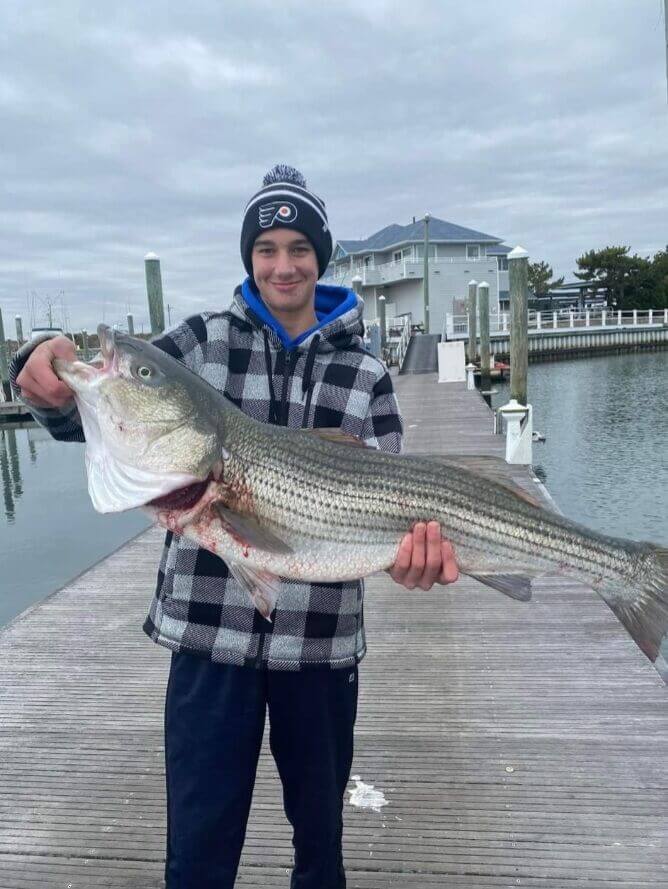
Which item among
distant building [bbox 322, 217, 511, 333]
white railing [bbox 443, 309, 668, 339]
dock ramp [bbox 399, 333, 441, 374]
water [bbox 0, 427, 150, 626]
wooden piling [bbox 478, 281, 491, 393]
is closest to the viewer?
water [bbox 0, 427, 150, 626]

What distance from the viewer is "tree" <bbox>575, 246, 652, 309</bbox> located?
67.6 meters

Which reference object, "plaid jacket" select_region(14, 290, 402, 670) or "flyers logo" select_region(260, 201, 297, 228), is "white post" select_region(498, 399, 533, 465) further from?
"flyers logo" select_region(260, 201, 297, 228)

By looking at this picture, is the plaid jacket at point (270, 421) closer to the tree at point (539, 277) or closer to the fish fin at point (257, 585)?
the fish fin at point (257, 585)

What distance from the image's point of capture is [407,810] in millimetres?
3578

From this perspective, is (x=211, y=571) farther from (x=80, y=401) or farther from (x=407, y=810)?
(x=407, y=810)

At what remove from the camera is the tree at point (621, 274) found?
67625 millimetres

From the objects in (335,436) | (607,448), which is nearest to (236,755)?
(335,436)

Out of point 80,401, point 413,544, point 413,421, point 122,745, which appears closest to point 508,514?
point 413,544

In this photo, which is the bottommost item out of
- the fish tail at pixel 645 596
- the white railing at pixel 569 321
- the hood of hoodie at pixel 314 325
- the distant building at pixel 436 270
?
the fish tail at pixel 645 596

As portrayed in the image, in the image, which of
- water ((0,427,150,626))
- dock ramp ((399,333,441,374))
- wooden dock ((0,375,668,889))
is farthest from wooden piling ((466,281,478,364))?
wooden dock ((0,375,668,889))

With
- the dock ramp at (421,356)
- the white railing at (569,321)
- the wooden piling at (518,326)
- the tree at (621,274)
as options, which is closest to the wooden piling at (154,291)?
the wooden piling at (518,326)

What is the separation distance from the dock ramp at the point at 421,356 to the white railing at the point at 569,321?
2667 millimetres

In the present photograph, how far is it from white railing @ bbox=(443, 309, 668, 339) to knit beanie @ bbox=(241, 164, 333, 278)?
1753 inches

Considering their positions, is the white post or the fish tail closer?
the fish tail
